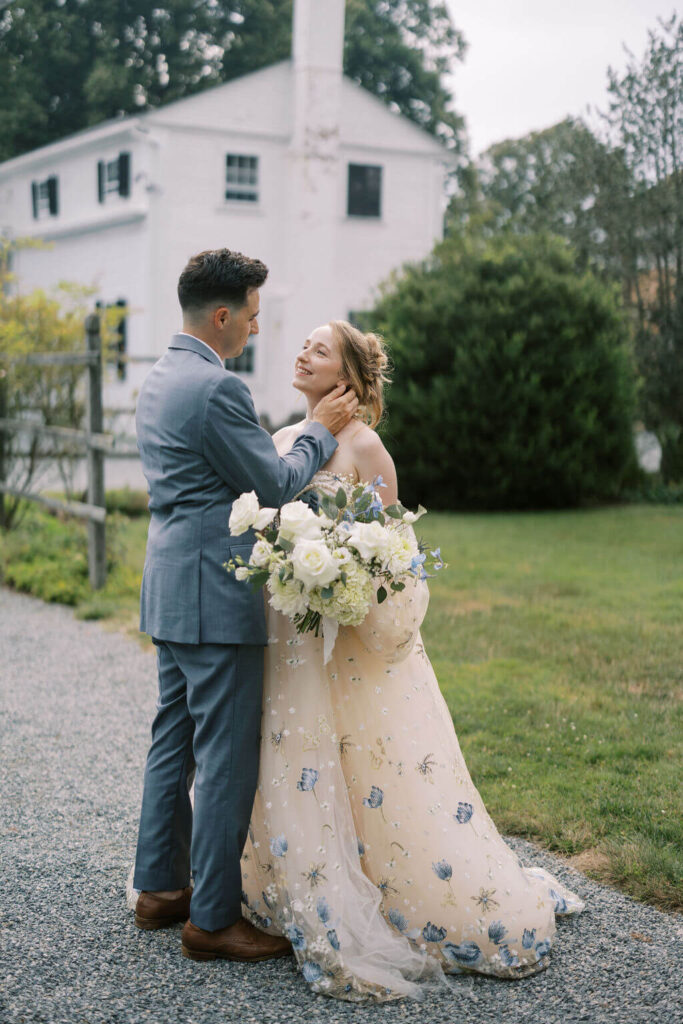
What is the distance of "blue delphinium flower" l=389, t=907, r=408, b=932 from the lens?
3.27 meters

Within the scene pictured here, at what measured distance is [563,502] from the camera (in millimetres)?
16656

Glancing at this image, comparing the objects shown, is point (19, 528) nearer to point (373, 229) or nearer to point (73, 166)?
point (373, 229)

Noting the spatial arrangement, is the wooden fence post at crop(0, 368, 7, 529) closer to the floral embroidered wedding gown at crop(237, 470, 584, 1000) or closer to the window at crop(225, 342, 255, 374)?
the floral embroidered wedding gown at crop(237, 470, 584, 1000)

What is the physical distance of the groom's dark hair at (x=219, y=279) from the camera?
125 inches

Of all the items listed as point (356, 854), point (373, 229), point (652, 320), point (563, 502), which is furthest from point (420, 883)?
point (373, 229)

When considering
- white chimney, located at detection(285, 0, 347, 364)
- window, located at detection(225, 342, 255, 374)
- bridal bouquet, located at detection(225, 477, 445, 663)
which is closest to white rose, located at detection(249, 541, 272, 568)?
bridal bouquet, located at detection(225, 477, 445, 663)

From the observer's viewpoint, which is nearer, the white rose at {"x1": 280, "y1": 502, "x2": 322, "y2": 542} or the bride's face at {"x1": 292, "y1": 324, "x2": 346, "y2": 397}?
the white rose at {"x1": 280, "y1": 502, "x2": 322, "y2": 542}

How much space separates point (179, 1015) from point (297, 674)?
3.38ft

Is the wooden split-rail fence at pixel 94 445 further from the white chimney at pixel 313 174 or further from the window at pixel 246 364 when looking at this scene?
Result: the window at pixel 246 364

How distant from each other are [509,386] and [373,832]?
13.0m

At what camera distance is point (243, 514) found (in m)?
2.98

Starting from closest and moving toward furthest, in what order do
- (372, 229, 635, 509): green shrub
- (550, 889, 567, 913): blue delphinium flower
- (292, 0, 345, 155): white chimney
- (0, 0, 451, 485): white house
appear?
(550, 889, 567, 913): blue delphinium flower < (372, 229, 635, 509): green shrub < (292, 0, 345, 155): white chimney < (0, 0, 451, 485): white house

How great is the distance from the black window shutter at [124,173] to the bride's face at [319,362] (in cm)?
2105

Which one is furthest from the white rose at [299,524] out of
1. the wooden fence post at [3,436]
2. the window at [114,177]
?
the window at [114,177]
